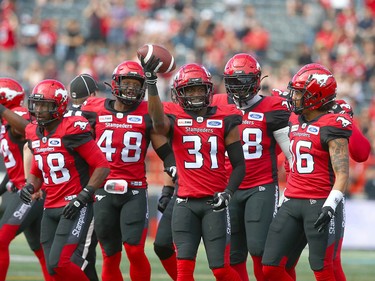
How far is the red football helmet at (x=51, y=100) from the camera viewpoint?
844 cm

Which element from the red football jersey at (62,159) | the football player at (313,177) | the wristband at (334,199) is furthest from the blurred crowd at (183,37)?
the wristband at (334,199)

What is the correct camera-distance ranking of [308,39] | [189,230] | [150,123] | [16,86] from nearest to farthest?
[189,230], [150,123], [16,86], [308,39]

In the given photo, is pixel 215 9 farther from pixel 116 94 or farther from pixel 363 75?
pixel 116 94

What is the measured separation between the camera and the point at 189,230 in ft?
26.7

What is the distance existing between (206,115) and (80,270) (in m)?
1.60

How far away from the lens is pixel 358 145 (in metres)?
8.37

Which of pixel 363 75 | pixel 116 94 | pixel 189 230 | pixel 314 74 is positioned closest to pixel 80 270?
pixel 189 230

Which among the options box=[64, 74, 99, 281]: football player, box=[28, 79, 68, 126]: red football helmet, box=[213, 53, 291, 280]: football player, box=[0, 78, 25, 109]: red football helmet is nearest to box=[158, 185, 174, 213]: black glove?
box=[213, 53, 291, 280]: football player

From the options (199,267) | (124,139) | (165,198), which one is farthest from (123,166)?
(199,267)

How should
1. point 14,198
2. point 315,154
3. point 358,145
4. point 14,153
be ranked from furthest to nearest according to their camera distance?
point 14,153 → point 14,198 → point 358,145 → point 315,154

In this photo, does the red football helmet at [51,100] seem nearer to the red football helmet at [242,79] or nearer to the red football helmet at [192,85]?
the red football helmet at [192,85]

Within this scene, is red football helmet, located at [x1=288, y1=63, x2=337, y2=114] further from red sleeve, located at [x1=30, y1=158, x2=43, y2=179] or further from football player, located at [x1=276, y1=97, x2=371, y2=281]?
red sleeve, located at [x1=30, y1=158, x2=43, y2=179]

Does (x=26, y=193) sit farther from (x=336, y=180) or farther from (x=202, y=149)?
Result: (x=336, y=180)

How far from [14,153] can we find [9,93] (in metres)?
0.63
